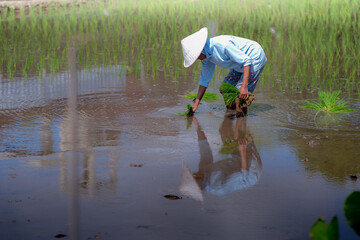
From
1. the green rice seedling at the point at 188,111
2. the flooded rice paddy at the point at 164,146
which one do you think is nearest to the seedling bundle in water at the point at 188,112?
the green rice seedling at the point at 188,111

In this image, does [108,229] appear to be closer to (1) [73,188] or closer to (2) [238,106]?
(1) [73,188]

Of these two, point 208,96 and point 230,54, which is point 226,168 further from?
point 208,96

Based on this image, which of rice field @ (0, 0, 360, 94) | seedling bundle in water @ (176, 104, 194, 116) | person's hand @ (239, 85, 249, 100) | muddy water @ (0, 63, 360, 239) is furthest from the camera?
rice field @ (0, 0, 360, 94)

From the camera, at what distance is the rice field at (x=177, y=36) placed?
6496 millimetres

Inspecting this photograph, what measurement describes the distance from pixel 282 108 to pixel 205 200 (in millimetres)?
2405

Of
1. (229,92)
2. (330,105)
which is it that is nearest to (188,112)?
(229,92)

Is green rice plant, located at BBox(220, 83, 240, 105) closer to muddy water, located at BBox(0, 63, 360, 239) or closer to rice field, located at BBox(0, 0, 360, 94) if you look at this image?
muddy water, located at BBox(0, 63, 360, 239)

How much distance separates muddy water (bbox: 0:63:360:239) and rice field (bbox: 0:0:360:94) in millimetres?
1230

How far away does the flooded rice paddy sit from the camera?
2.38 metres

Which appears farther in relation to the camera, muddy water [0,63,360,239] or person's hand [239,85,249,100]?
person's hand [239,85,249,100]

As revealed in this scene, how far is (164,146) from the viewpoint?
3.63 metres

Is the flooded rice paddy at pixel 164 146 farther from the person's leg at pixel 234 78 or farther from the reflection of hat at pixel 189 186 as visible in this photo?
the person's leg at pixel 234 78

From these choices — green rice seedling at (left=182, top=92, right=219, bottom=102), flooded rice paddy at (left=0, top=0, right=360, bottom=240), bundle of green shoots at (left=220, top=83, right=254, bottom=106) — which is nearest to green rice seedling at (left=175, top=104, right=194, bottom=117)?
flooded rice paddy at (left=0, top=0, right=360, bottom=240)

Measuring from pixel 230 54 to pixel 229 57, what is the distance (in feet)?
0.41
